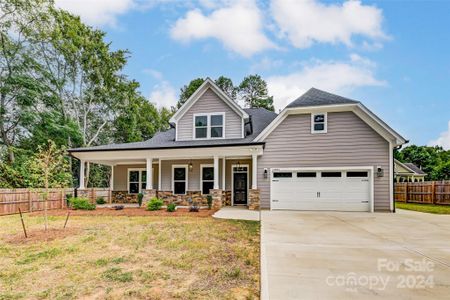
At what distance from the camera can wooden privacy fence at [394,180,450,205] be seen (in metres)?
17.6

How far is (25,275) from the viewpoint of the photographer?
4.39 m

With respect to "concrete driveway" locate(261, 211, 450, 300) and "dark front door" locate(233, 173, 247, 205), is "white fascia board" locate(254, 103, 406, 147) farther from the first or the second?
"concrete driveway" locate(261, 211, 450, 300)

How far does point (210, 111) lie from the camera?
15406 mm

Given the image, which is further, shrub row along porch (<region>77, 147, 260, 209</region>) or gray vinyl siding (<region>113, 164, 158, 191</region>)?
gray vinyl siding (<region>113, 164, 158, 191</region>)

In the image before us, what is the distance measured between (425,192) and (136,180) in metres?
19.4

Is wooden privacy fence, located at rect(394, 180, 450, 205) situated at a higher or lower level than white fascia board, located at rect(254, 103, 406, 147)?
lower

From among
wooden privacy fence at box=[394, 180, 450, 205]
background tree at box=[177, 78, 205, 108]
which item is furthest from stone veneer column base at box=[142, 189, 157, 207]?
background tree at box=[177, 78, 205, 108]

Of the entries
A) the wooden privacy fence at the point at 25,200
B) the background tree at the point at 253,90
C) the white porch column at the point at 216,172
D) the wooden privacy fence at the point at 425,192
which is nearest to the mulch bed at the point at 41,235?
the wooden privacy fence at the point at 25,200

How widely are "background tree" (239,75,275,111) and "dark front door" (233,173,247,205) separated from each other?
1751 cm

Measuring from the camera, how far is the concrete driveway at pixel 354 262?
144 inches

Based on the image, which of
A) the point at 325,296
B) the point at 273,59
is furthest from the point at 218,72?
the point at 325,296

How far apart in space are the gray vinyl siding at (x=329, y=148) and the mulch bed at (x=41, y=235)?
27.6 feet

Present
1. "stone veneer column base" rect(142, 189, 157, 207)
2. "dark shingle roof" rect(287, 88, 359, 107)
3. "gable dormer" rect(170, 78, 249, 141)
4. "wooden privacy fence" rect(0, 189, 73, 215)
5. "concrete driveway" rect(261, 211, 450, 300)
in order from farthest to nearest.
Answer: "gable dormer" rect(170, 78, 249, 141)
"stone veneer column base" rect(142, 189, 157, 207)
"dark shingle roof" rect(287, 88, 359, 107)
"wooden privacy fence" rect(0, 189, 73, 215)
"concrete driveway" rect(261, 211, 450, 300)

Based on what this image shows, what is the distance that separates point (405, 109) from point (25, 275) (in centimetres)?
2282
